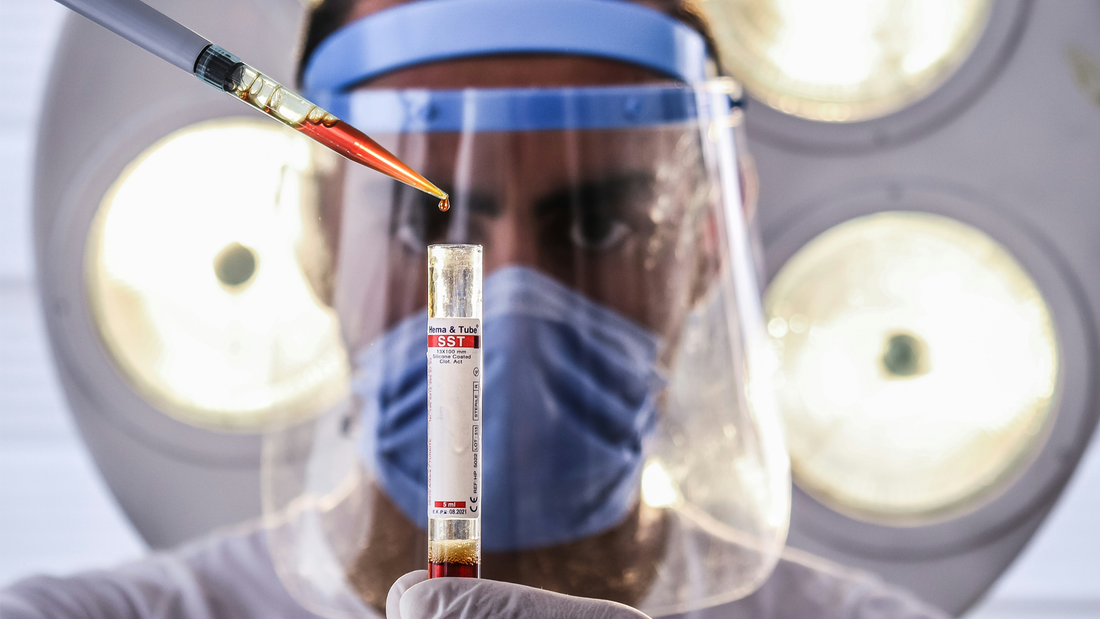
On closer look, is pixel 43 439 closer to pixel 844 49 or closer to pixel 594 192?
pixel 594 192

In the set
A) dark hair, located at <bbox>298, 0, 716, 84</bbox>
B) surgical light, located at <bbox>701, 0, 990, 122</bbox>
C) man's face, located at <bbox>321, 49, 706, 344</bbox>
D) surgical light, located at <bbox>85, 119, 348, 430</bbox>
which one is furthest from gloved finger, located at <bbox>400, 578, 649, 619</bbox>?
surgical light, located at <bbox>701, 0, 990, 122</bbox>

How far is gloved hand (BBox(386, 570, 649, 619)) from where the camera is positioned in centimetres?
51

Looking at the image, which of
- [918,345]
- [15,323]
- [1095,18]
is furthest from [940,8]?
[15,323]

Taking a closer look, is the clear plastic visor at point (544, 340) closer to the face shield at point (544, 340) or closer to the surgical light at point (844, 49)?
the face shield at point (544, 340)

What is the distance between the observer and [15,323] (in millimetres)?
1187

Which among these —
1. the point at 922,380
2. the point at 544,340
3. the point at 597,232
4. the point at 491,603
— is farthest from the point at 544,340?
the point at 922,380

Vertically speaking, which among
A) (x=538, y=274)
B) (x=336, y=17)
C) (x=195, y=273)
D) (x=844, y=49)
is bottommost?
(x=538, y=274)

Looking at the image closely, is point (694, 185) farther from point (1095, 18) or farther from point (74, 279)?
point (74, 279)

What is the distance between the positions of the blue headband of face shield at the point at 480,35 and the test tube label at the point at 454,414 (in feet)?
0.93

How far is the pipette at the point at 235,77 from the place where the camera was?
48cm

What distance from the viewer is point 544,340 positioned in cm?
68

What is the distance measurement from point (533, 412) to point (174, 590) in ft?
1.76

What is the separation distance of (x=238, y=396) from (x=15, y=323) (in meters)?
0.41

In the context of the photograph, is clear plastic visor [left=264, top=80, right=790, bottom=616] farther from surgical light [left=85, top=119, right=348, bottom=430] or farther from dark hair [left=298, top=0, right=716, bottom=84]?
surgical light [left=85, top=119, right=348, bottom=430]
